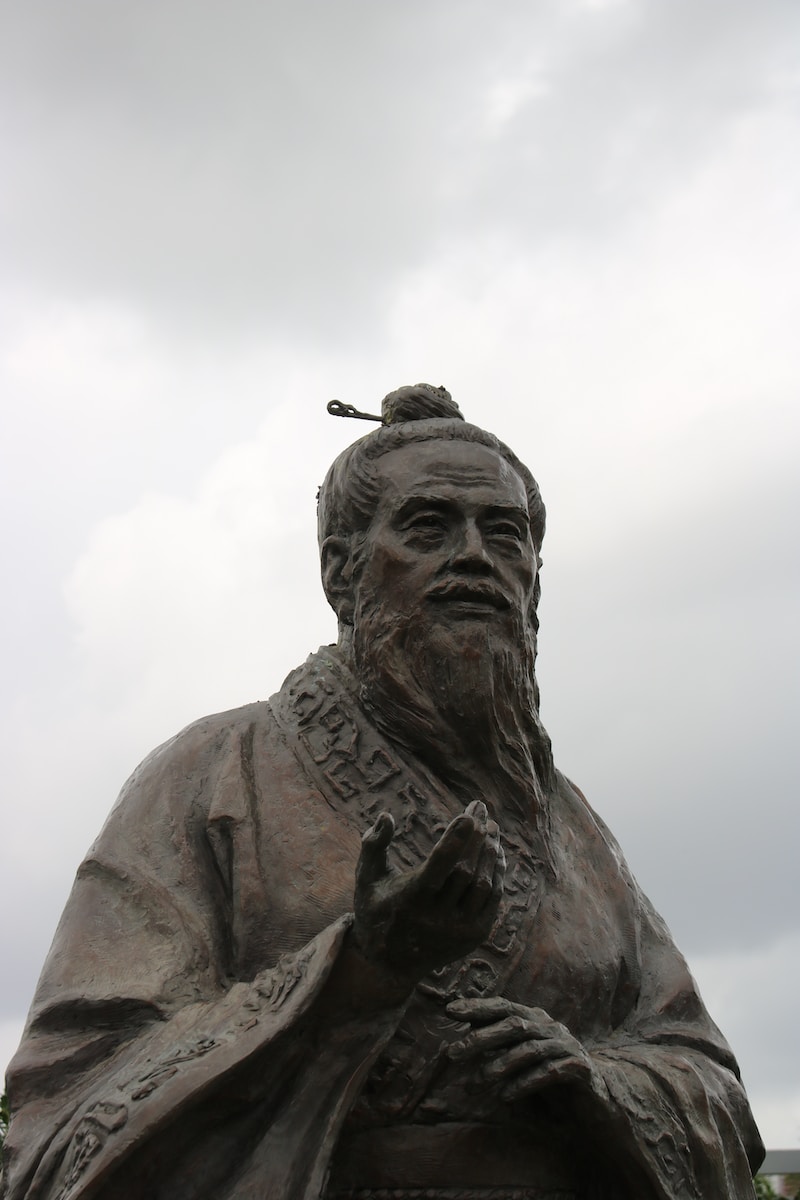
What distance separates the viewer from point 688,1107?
168 inches

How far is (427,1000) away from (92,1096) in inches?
38.4

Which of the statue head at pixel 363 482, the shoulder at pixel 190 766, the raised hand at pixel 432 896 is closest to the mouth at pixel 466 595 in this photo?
the statue head at pixel 363 482

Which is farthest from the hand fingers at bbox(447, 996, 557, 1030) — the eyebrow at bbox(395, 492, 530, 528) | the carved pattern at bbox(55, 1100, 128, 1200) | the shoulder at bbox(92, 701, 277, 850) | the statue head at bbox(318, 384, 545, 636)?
the eyebrow at bbox(395, 492, 530, 528)

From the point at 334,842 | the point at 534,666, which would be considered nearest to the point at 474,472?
the point at 534,666

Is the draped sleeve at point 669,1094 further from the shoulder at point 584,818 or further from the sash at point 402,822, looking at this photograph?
the sash at point 402,822

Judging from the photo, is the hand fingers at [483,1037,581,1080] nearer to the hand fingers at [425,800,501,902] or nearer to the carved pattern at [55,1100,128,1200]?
the hand fingers at [425,800,501,902]

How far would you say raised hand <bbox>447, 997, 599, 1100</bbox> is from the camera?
3.90 m

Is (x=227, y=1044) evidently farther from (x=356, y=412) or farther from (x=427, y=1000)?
(x=356, y=412)

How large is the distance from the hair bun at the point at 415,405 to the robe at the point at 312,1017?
2.98 ft

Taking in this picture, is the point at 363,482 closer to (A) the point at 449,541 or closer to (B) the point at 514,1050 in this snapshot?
(A) the point at 449,541

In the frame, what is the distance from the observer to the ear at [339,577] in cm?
488

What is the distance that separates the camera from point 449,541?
4.65 meters

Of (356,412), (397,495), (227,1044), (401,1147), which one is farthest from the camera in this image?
(356,412)

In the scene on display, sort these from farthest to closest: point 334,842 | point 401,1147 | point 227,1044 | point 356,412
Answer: point 356,412 < point 334,842 < point 401,1147 < point 227,1044
